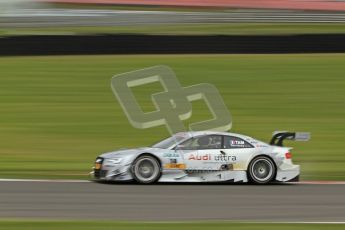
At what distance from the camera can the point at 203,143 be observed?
12719mm

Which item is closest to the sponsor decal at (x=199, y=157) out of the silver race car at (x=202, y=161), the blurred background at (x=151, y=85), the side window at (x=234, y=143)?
the silver race car at (x=202, y=161)

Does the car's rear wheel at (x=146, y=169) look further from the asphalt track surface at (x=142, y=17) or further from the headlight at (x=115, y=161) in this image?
the asphalt track surface at (x=142, y=17)

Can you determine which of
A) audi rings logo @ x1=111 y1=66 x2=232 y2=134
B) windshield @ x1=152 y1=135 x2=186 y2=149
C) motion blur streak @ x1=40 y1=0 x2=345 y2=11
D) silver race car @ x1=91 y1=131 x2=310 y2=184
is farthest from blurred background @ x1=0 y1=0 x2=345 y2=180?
motion blur streak @ x1=40 y1=0 x2=345 y2=11

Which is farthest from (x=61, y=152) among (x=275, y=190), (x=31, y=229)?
(x=31, y=229)

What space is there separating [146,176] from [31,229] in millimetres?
5106

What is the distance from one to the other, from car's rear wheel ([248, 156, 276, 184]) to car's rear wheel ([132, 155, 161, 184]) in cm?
157

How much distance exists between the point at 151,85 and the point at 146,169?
11.3 metres

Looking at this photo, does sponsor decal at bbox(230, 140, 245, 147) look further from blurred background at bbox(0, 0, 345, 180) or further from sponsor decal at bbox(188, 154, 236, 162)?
blurred background at bbox(0, 0, 345, 180)

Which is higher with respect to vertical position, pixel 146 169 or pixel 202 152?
pixel 202 152

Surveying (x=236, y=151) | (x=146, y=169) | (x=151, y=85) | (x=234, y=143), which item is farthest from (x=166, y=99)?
(x=146, y=169)

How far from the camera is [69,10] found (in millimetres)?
35469

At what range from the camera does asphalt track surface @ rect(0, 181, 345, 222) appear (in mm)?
8758

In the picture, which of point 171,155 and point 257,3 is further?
point 257,3

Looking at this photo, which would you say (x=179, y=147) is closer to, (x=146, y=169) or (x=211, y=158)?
(x=211, y=158)
